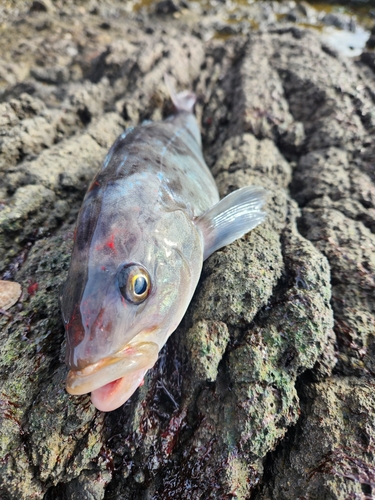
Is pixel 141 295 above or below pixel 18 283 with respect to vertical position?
above

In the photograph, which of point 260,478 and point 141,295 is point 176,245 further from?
point 260,478

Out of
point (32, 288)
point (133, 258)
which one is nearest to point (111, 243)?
point (133, 258)

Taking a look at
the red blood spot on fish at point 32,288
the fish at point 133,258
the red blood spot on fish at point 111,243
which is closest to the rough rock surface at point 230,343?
the red blood spot on fish at point 32,288

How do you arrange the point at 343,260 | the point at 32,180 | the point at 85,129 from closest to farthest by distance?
the point at 343,260 → the point at 32,180 → the point at 85,129

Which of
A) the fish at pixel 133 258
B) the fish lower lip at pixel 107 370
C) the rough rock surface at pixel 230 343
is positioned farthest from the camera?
→ the rough rock surface at pixel 230 343

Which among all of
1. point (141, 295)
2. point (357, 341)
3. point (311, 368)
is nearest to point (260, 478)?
point (311, 368)

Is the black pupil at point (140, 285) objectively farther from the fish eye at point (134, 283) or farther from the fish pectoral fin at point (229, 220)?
the fish pectoral fin at point (229, 220)

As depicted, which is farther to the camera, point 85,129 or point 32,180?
point 85,129
